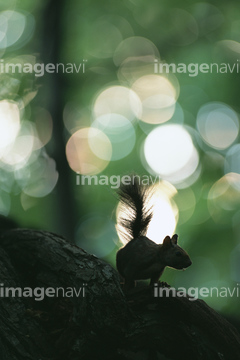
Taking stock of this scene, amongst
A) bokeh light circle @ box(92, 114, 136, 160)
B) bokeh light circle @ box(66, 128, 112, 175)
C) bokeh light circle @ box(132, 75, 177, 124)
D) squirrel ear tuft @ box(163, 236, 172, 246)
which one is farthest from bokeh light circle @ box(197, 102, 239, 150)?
squirrel ear tuft @ box(163, 236, 172, 246)

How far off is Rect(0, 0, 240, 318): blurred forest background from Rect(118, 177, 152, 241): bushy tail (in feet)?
10.5

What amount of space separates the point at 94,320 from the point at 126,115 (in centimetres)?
809

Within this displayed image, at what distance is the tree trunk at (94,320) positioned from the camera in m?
2.81

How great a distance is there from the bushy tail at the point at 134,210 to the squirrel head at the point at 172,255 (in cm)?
37

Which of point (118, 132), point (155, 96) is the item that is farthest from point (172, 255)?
point (155, 96)

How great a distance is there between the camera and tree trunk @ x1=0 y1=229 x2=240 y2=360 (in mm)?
2812

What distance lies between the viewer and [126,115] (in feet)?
34.4

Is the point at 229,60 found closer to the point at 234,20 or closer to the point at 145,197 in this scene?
the point at 234,20

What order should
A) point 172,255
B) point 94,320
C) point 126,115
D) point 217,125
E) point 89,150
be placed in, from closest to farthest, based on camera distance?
point 94,320 < point 172,255 < point 89,150 < point 126,115 < point 217,125

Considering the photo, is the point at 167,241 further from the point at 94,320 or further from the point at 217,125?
the point at 217,125

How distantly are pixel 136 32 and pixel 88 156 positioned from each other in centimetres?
320

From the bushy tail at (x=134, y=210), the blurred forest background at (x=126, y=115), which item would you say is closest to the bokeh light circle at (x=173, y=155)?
the blurred forest background at (x=126, y=115)

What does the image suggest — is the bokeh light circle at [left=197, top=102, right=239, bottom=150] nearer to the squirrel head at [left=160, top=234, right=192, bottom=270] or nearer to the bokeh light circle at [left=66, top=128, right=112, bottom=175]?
the bokeh light circle at [left=66, top=128, right=112, bottom=175]

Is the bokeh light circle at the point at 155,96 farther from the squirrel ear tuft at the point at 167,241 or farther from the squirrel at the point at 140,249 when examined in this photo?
the squirrel ear tuft at the point at 167,241
